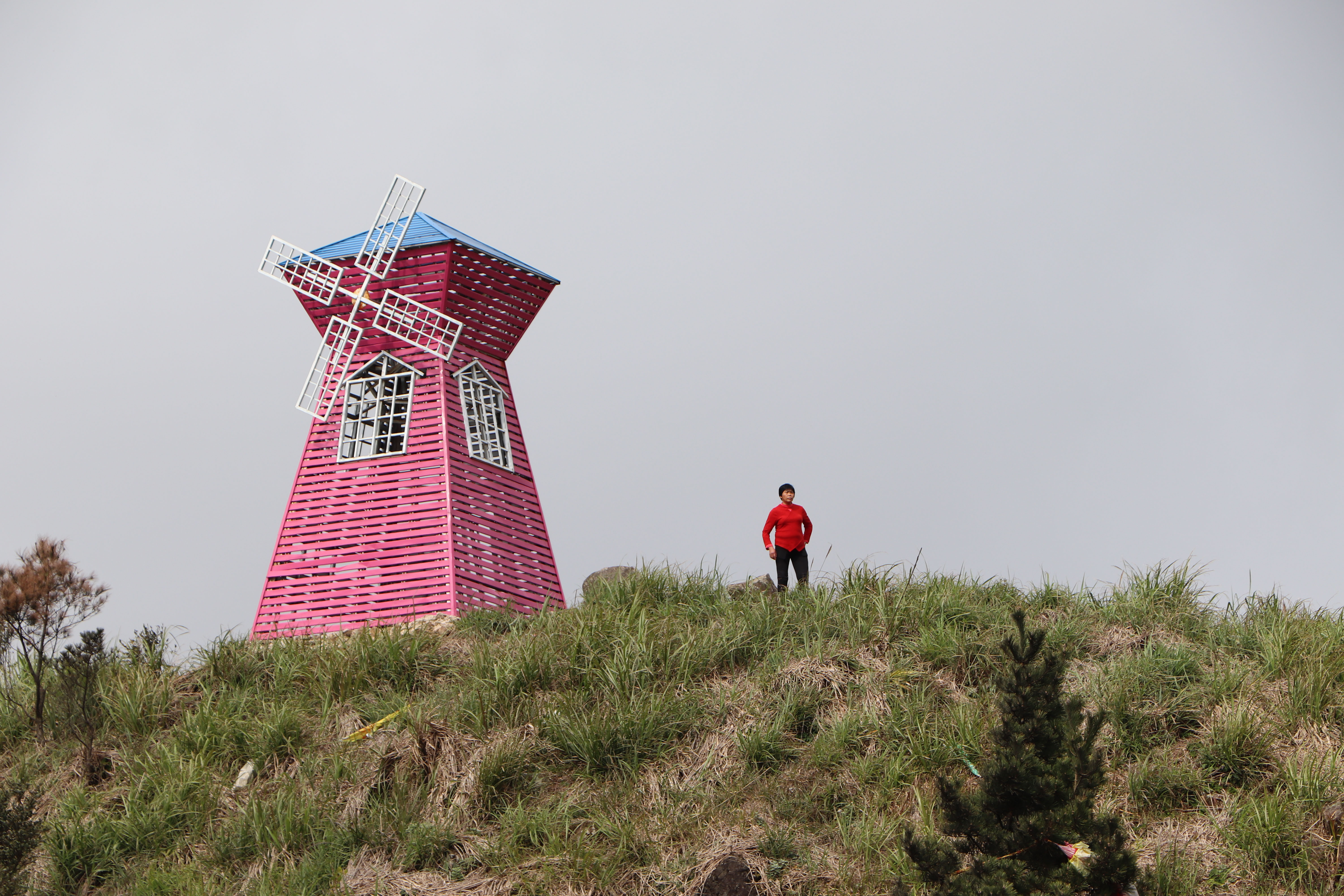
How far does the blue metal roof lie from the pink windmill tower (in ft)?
0.09

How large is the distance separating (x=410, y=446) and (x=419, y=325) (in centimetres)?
165

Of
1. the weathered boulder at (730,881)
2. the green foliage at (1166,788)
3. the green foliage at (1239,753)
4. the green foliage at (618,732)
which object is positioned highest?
the green foliage at (618,732)

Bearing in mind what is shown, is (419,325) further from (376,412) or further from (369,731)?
(369,731)

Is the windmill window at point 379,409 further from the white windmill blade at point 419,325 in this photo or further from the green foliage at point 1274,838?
the green foliage at point 1274,838

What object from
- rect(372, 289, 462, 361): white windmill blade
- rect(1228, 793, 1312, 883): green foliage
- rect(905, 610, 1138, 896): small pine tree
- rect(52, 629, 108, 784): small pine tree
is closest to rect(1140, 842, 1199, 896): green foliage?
rect(1228, 793, 1312, 883): green foliage

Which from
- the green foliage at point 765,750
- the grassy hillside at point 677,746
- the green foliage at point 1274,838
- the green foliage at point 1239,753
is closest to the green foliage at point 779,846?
the grassy hillside at point 677,746

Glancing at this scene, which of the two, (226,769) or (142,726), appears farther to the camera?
(142,726)

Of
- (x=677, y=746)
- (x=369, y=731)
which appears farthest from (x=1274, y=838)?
(x=369, y=731)

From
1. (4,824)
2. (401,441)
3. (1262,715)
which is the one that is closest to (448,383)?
(401,441)

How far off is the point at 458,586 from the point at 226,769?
430 centimetres

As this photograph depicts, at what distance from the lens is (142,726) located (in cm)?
1040

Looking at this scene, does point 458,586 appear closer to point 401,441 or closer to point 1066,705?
point 401,441

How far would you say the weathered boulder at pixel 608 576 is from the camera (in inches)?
459

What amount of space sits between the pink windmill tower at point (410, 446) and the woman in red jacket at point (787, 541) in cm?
373
